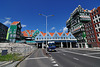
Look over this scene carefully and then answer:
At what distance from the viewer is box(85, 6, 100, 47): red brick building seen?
4172cm

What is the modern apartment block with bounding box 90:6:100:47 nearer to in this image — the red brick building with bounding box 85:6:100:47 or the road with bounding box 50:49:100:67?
the red brick building with bounding box 85:6:100:47

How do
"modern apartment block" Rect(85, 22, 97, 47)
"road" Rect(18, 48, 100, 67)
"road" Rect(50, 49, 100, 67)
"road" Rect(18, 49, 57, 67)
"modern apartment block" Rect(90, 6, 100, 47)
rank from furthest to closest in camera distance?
"modern apartment block" Rect(85, 22, 97, 47), "modern apartment block" Rect(90, 6, 100, 47), "road" Rect(18, 49, 57, 67), "road" Rect(18, 48, 100, 67), "road" Rect(50, 49, 100, 67)

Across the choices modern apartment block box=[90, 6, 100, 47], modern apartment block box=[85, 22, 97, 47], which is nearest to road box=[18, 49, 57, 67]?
modern apartment block box=[90, 6, 100, 47]

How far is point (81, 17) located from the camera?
5697cm

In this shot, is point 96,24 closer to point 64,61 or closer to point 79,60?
point 79,60

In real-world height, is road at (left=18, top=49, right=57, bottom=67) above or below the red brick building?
below

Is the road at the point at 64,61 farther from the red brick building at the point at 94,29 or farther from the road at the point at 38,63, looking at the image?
the red brick building at the point at 94,29

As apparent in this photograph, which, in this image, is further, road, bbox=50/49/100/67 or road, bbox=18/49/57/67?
road, bbox=18/49/57/67

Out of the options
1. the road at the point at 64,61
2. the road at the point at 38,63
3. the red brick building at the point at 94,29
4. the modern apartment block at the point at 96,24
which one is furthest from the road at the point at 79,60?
the modern apartment block at the point at 96,24

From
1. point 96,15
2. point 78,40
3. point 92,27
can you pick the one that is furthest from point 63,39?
point 96,15

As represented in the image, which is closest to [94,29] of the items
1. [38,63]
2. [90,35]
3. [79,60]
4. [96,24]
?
[96,24]

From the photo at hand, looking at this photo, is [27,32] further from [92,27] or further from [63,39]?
[92,27]

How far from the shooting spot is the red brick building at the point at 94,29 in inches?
1642

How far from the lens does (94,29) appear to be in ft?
146
